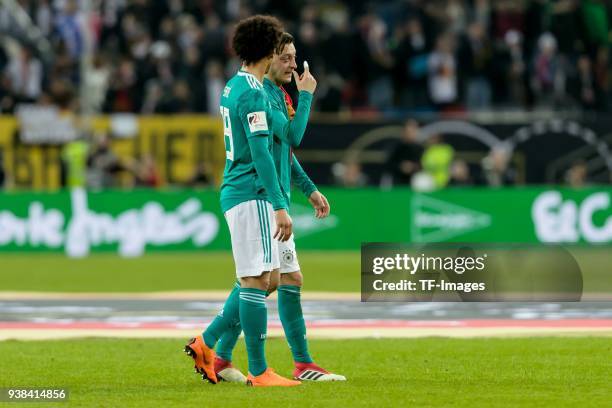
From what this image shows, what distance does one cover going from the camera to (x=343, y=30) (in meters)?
30.1

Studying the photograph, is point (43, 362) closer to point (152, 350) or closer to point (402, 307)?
point (152, 350)

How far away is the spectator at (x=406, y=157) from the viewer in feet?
89.9

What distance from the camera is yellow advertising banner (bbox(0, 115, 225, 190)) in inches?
1147

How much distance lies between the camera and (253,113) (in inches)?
391

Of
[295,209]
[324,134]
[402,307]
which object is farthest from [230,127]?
[324,134]

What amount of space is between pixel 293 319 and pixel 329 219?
1619cm

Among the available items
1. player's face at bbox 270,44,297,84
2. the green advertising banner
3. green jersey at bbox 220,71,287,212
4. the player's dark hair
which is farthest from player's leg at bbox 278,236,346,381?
the green advertising banner

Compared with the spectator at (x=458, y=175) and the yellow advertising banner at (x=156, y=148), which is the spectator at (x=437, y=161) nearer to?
the spectator at (x=458, y=175)

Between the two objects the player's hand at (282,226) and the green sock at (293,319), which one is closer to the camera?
the player's hand at (282,226)

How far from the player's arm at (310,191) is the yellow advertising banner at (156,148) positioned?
1807 centimetres

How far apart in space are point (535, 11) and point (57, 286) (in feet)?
45.9

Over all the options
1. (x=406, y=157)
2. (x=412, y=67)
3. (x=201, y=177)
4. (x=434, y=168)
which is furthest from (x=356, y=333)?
(x=412, y=67)

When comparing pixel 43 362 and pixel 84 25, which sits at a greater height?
pixel 84 25

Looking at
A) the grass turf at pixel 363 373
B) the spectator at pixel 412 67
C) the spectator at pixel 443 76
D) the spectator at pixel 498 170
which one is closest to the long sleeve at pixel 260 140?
the grass turf at pixel 363 373
